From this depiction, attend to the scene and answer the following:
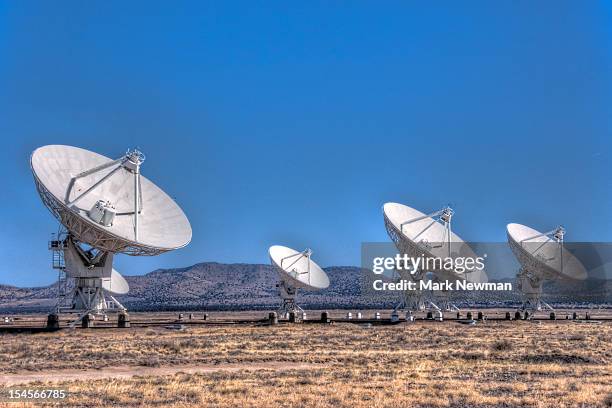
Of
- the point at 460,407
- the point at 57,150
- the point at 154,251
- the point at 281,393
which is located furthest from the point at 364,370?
the point at 57,150

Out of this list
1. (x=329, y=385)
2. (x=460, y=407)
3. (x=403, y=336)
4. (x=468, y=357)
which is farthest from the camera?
(x=403, y=336)

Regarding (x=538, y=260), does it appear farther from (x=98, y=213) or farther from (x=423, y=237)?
(x=98, y=213)

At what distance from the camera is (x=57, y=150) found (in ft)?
143

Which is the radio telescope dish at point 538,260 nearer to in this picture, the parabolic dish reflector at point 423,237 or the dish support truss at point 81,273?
the parabolic dish reflector at point 423,237

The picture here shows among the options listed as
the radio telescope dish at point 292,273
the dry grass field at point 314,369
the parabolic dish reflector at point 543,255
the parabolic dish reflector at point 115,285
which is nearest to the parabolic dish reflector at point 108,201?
the dry grass field at point 314,369

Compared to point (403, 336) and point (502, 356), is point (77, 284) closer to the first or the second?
Answer: point (403, 336)

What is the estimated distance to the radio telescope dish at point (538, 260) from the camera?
221ft

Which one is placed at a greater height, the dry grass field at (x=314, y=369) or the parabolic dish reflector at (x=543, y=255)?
the parabolic dish reflector at (x=543, y=255)

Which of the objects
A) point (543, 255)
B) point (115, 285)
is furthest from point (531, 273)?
point (115, 285)

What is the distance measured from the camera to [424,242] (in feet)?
193

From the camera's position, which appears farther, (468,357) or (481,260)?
(481,260)

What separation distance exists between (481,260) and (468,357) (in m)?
39.3

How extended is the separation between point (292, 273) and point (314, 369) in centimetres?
4366

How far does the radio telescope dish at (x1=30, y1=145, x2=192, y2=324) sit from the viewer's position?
42094 millimetres
